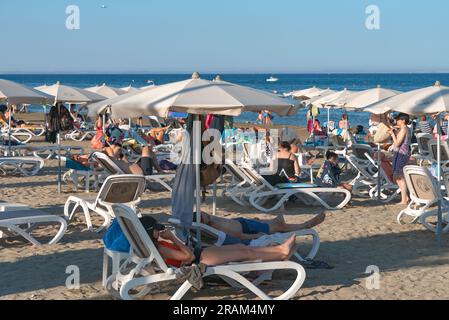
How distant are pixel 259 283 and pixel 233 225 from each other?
2.91 feet

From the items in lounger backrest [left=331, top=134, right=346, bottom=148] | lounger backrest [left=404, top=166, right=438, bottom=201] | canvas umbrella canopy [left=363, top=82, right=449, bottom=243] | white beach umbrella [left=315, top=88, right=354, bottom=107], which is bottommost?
lounger backrest [left=331, top=134, right=346, bottom=148]

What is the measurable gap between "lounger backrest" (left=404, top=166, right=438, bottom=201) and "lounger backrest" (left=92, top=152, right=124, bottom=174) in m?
4.11

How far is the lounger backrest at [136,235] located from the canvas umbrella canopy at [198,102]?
925mm

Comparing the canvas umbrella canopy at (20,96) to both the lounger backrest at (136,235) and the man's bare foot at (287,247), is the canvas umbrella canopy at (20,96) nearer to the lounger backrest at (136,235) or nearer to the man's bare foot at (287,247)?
the lounger backrest at (136,235)

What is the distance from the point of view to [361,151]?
40.7ft

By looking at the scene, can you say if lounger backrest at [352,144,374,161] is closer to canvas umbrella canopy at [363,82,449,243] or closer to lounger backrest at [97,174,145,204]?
canvas umbrella canopy at [363,82,449,243]

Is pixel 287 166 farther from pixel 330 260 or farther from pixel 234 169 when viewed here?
pixel 330 260

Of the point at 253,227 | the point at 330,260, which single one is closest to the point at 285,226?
the point at 253,227

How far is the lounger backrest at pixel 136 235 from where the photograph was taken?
17.2 ft

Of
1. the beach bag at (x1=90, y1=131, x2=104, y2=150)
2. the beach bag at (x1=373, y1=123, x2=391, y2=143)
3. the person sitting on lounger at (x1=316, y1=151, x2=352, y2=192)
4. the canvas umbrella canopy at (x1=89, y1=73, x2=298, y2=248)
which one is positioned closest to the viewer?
the canvas umbrella canopy at (x1=89, y1=73, x2=298, y2=248)

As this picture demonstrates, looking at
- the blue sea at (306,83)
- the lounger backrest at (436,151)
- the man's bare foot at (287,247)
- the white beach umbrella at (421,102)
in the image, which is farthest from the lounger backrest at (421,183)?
the blue sea at (306,83)

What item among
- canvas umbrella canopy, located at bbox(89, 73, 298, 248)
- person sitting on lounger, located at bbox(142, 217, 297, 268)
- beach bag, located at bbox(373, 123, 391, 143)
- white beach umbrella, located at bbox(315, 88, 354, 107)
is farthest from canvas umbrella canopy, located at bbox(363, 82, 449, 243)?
white beach umbrella, located at bbox(315, 88, 354, 107)

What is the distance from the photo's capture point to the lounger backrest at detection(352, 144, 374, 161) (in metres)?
12.2

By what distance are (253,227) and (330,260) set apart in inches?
29.9
